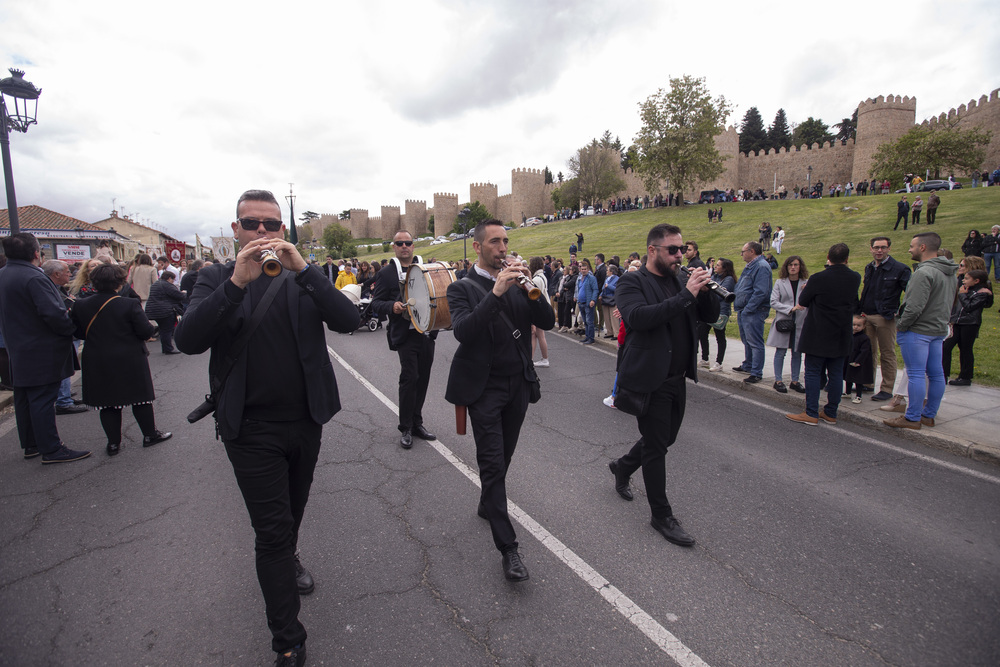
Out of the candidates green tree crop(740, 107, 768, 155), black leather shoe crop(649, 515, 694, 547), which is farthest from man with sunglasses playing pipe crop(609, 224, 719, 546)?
green tree crop(740, 107, 768, 155)

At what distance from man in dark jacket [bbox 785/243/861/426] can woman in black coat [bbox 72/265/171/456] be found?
715 cm

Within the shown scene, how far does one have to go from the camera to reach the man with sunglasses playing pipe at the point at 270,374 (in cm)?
216

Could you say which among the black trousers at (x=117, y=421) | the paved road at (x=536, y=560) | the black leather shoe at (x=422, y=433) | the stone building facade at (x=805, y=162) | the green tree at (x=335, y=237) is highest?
the stone building facade at (x=805, y=162)

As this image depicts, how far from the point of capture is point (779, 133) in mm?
73188

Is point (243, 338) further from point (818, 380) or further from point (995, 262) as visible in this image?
point (995, 262)

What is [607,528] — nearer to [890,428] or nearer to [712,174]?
[890,428]

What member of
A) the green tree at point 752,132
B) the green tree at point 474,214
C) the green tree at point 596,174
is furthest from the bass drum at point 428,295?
the green tree at point 752,132

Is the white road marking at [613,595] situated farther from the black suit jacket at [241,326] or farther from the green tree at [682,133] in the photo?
the green tree at [682,133]

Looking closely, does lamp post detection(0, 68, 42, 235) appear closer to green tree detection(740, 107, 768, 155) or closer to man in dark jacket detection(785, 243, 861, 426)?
man in dark jacket detection(785, 243, 861, 426)

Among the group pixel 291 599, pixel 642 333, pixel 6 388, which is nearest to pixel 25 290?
pixel 6 388

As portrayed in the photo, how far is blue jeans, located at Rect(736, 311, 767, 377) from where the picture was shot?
7254mm

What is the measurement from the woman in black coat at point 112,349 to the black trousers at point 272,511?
354cm

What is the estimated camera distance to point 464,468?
14.7 ft

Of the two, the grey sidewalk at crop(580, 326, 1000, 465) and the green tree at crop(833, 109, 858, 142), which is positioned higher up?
the green tree at crop(833, 109, 858, 142)
